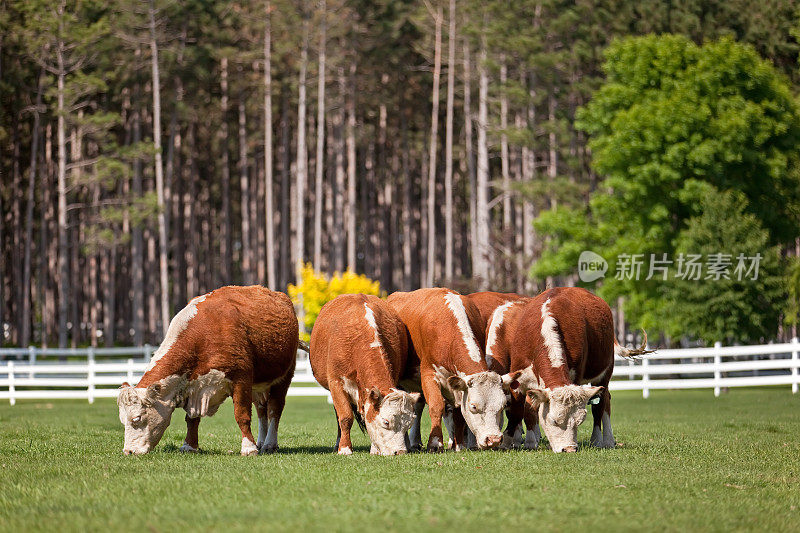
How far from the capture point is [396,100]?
60062mm

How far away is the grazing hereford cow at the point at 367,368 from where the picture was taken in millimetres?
11883

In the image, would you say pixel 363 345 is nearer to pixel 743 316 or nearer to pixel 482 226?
pixel 743 316


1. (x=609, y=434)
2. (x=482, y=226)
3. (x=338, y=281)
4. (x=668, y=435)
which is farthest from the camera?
(x=482, y=226)

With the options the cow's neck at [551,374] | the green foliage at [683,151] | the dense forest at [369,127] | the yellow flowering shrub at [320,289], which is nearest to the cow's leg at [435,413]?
the cow's neck at [551,374]

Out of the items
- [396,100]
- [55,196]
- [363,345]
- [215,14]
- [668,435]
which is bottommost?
[668,435]

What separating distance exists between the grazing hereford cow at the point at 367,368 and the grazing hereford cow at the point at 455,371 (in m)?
0.35

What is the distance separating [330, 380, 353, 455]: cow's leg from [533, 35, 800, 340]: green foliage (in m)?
23.2

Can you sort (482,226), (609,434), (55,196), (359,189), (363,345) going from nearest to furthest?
(363,345) → (609,434) → (482,226) → (55,196) → (359,189)

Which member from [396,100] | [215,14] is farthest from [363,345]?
[396,100]

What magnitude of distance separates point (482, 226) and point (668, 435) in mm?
29566

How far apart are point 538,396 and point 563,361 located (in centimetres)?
71

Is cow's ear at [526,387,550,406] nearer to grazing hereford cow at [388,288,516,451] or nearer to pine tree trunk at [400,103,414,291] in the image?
grazing hereford cow at [388,288,516,451]

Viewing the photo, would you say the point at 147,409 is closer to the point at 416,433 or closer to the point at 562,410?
the point at 416,433

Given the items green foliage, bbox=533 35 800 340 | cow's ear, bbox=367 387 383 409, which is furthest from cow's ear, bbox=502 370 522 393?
green foliage, bbox=533 35 800 340
